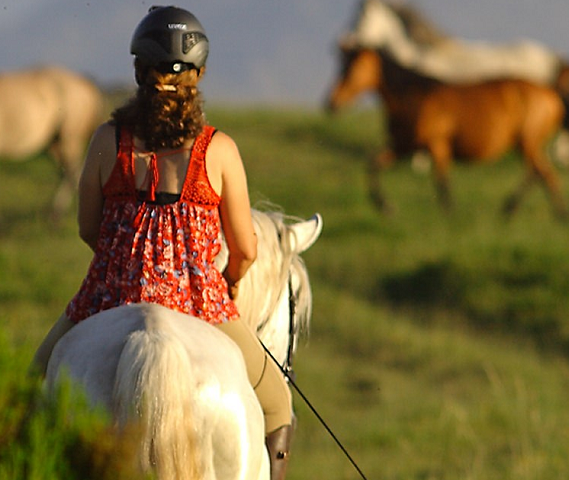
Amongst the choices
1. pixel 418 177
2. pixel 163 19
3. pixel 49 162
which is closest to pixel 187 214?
pixel 163 19

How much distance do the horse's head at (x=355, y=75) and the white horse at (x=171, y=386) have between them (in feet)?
52.9

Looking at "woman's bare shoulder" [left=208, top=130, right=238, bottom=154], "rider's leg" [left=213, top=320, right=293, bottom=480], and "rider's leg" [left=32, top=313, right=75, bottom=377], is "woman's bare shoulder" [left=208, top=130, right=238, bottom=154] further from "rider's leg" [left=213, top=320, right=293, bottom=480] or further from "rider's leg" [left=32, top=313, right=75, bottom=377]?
"rider's leg" [left=32, top=313, right=75, bottom=377]

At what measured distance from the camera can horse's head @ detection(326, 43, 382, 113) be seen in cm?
1891

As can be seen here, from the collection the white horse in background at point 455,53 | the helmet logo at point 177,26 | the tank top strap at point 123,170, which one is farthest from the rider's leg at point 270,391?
the white horse in background at point 455,53

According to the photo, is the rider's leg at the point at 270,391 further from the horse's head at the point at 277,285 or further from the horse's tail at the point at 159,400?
the horse's tail at the point at 159,400

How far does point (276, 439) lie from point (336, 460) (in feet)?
10.9

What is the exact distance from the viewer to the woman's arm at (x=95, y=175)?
3.41m

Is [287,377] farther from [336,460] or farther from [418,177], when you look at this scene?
[418,177]

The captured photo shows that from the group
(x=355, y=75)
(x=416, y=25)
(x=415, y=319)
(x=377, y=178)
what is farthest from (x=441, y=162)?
(x=416, y=25)

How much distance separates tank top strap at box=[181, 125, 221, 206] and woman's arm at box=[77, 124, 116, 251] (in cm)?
25

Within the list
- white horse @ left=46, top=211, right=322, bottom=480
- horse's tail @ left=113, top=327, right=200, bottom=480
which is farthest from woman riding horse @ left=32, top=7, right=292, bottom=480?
horse's tail @ left=113, top=327, right=200, bottom=480

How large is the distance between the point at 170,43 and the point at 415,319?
8495 mm

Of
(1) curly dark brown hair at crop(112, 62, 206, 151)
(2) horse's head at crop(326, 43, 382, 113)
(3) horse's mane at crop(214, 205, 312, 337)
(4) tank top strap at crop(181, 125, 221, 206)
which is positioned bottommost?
(2) horse's head at crop(326, 43, 382, 113)

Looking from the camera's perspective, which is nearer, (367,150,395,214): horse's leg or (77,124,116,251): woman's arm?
(77,124,116,251): woman's arm
